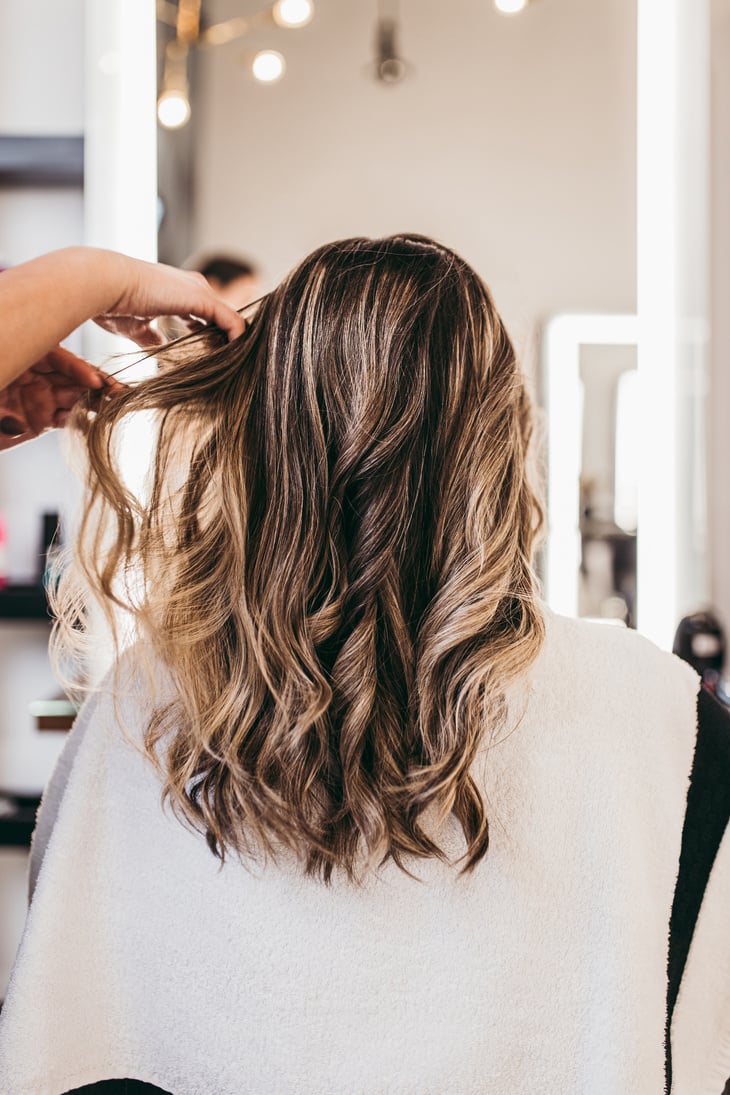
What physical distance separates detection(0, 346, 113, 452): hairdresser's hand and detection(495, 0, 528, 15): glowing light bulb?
89 centimetres

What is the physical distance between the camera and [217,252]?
1.17 meters

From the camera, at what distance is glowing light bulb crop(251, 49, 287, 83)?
3.77 feet

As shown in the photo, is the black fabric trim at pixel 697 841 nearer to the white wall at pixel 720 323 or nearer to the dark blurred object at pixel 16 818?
the white wall at pixel 720 323

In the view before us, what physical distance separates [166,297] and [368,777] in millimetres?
430

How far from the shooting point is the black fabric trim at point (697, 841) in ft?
2.14

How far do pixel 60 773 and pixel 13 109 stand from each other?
103 cm

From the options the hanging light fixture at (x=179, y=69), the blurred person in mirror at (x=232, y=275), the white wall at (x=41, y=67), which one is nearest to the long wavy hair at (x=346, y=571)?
the blurred person in mirror at (x=232, y=275)

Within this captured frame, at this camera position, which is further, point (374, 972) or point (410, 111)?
point (410, 111)

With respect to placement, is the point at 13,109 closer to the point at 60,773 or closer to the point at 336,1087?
the point at 60,773

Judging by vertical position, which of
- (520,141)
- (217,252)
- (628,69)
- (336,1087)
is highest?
(628,69)

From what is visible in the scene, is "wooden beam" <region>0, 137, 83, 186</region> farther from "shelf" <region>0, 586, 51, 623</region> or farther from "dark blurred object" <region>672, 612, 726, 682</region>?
"dark blurred object" <region>672, 612, 726, 682</region>

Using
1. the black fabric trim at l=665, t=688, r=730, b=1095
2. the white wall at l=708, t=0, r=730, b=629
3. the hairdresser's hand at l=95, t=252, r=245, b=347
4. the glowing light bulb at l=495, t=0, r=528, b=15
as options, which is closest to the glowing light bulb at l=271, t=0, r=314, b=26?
the glowing light bulb at l=495, t=0, r=528, b=15

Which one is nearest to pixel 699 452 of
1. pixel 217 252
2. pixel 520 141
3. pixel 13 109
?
pixel 520 141

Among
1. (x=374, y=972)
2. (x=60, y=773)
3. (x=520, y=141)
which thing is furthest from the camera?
(x=520, y=141)
